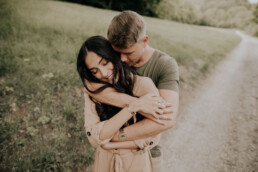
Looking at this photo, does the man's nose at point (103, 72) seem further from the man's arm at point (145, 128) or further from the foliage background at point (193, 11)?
the foliage background at point (193, 11)

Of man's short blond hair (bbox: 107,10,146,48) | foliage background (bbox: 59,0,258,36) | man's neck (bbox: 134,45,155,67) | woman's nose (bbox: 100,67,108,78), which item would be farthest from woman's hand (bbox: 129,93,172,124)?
foliage background (bbox: 59,0,258,36)

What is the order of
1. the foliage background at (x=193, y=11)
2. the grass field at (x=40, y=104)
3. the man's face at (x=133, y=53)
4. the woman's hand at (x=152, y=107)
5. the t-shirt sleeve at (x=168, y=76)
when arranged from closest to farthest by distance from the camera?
1. the woman's hand at (x=152, y=107)
2. the t-shirt sleeve at (x=168, y=76)
3. the man's face at (x=133, y=53)
4. the grass field at (x=40, y=104)
5. the foliage background at (x=193, y=11)

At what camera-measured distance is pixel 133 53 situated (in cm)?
166

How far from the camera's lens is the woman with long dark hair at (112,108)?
132 cm

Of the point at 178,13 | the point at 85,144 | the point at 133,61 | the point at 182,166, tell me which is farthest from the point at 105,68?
the point at 178,13

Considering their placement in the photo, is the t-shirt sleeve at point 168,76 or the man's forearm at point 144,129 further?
the t-shirt sleeve at point 168,76

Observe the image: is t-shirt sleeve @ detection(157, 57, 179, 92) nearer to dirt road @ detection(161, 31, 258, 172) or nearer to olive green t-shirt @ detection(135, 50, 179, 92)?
olive green t-shirt @ detection(135, 50, 179, 92)

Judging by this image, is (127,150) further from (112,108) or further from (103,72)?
(103,72)

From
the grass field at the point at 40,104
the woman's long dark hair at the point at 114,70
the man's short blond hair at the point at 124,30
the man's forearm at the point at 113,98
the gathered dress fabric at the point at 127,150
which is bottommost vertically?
the grass field at the point at 40,104

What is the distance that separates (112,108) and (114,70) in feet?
1.39

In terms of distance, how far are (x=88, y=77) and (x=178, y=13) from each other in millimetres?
53842

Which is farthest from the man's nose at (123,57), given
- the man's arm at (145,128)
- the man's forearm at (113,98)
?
the man's arm at (145,128)

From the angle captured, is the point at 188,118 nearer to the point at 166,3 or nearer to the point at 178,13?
the point at 166,3

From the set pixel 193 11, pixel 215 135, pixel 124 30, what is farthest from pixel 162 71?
pixel 193 11
